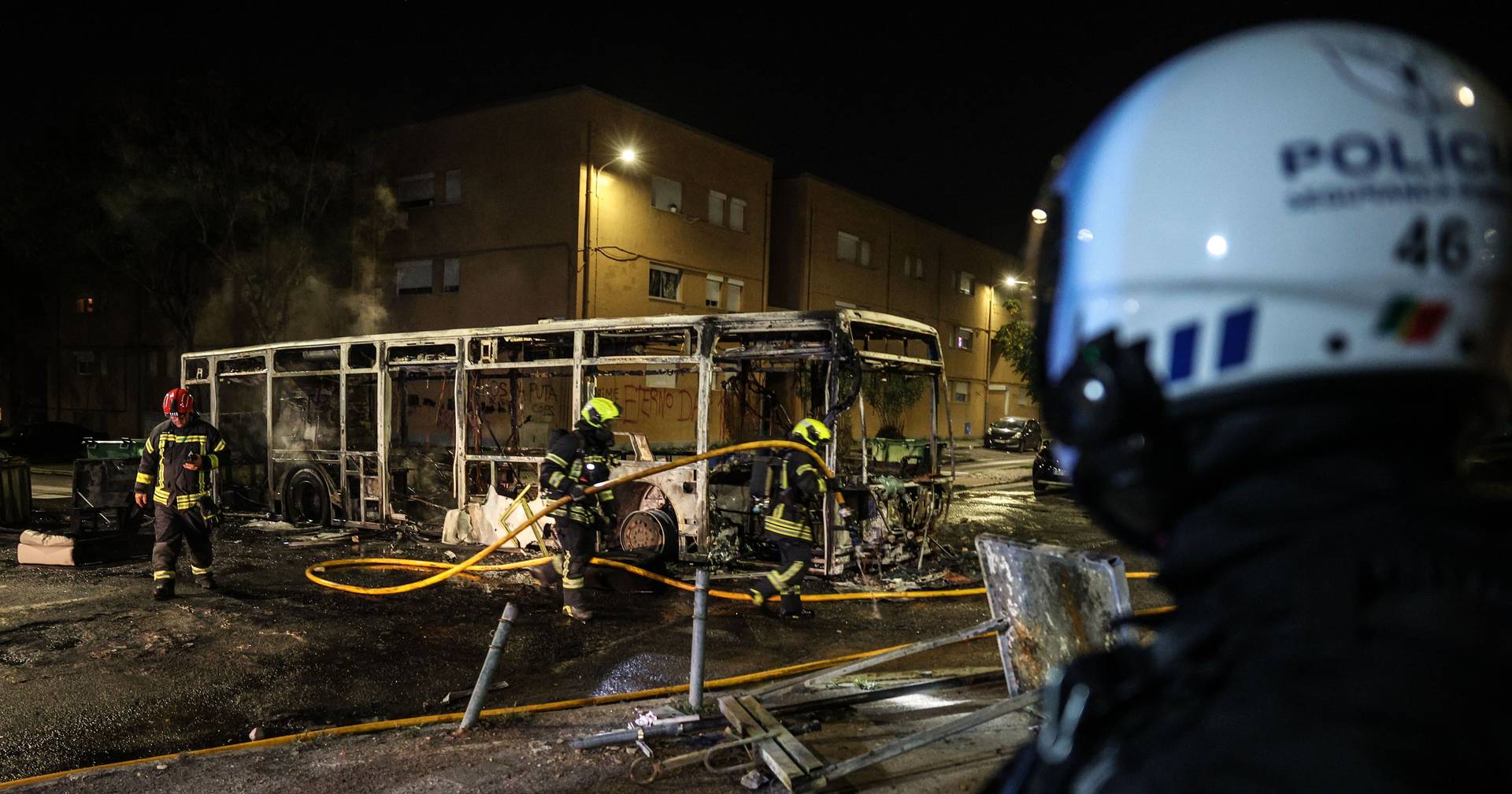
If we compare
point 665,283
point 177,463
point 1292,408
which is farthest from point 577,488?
point 665,283

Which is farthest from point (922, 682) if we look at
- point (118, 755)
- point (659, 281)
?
point (659, 281)

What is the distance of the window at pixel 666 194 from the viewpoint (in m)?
24.2

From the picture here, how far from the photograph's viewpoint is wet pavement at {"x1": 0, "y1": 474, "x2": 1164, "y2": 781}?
5.37 metres

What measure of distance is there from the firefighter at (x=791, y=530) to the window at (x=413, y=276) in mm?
19986

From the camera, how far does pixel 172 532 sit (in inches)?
327

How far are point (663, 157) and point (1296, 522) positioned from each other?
24.6m

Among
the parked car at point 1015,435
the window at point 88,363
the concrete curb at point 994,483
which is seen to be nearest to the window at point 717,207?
the concrete curb at point 994,483

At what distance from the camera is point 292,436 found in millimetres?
14047

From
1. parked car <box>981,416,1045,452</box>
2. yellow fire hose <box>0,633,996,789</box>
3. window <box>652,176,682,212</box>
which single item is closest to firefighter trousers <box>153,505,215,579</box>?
yellow fire hose <box>0,633,996,789</box>

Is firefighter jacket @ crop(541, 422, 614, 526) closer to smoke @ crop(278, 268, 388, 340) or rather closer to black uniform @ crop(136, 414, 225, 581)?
black uniform @ crop(136, 414, 225, 581)

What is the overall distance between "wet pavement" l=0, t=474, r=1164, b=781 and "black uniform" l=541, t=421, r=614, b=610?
0.46m

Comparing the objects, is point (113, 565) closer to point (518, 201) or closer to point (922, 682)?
point (922, 682)

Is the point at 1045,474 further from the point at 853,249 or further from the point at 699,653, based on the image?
the point at 853,249

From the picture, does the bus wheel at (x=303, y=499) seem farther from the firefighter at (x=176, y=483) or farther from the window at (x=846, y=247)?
the window at (x=846, y=247)
